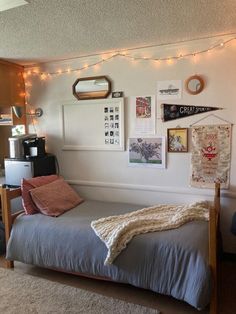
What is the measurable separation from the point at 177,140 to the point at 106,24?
4.34 feet

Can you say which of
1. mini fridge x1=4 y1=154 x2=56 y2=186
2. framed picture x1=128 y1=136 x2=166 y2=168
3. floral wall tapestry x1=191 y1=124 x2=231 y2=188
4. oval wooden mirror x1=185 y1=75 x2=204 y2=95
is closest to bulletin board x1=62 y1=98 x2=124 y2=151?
framed picture x1=128 y1=136 x2=166 y2=168

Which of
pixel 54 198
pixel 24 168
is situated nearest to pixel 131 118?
pixel 54 198

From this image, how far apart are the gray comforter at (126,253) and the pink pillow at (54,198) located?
8 cm

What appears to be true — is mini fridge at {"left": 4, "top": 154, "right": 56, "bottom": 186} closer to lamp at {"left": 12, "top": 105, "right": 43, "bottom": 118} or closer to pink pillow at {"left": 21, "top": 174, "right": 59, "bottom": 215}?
pink pillow at {"left": 21, "top": 174, "right": 59, "bottom": 215}

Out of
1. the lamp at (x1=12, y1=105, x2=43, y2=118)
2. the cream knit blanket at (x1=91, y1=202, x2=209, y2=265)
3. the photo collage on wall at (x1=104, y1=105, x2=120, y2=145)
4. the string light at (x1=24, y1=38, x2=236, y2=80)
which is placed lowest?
the cream knit blanket at (x1=91, y1=202, x2=209, y2=265)

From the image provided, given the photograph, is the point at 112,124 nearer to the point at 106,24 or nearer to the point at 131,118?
the point at 131,118

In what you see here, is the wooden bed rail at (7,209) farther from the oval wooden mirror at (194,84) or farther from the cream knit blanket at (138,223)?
the oval wooden mirror at (194,84)

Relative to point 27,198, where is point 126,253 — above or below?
below

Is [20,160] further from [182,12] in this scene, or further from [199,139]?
Answer: [182,12]

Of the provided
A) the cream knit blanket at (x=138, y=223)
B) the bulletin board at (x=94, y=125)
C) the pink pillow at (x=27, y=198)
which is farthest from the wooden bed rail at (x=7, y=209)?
the bulletin board at (x=94, y=125)

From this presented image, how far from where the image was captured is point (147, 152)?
2975 millimetres

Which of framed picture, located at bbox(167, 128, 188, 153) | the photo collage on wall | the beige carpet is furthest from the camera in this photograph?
the photo collage on wall

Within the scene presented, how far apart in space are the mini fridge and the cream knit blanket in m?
1.15

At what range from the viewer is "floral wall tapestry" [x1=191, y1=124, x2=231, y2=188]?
2643 millimetres
